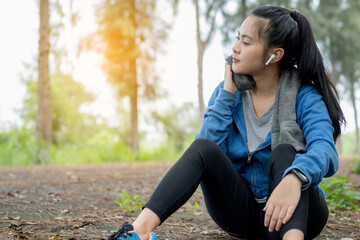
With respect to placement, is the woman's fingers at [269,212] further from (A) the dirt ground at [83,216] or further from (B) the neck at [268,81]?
(B) the neck at [268,81]

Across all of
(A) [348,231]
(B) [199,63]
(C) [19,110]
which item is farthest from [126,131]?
(A) [348,231]

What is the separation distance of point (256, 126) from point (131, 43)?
10851mm

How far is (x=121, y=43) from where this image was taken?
12.5 m

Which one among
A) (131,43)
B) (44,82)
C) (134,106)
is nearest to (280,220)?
(44,82)

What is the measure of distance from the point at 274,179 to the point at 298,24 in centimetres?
81

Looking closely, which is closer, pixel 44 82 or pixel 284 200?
pixel 284 200

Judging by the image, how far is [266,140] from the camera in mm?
1960

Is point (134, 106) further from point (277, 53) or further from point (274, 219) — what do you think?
point (274, 219)

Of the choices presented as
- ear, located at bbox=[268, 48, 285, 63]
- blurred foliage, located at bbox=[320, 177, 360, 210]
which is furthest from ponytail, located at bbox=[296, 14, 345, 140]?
blurred foliage, located at bbox=[320, 177, 360, 210]

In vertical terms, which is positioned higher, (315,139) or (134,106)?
(315,139)

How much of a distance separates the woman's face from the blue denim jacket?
0.51ft

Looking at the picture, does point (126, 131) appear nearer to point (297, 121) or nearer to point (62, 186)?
point (62, 186)

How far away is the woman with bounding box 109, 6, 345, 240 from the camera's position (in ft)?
5.59

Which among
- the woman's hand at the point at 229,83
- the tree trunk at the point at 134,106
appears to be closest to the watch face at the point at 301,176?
the woman's hand at the point at 229,83
